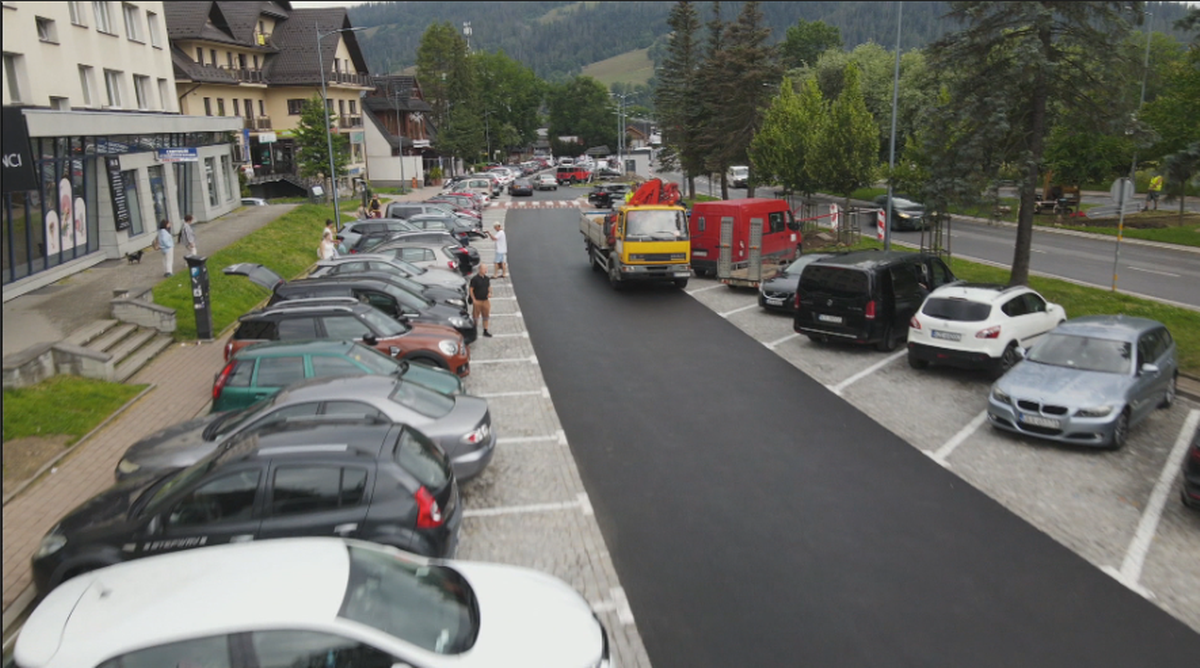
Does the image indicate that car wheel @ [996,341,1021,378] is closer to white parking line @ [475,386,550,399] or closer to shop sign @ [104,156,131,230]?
white parking line @ [475,386,550,399]

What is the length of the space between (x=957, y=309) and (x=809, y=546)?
7.52 meters

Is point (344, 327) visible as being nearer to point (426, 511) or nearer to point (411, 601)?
point (426, 511)

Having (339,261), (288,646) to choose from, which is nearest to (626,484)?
(288,646)

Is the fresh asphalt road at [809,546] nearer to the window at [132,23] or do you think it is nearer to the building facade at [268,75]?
the window at [132,23]

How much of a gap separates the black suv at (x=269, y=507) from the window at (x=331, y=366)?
315 cm

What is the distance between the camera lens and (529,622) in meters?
5.45

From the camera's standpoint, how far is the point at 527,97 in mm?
133125

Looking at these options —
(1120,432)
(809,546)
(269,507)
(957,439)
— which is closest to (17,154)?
(269,507)

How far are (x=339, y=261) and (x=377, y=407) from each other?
10.4m

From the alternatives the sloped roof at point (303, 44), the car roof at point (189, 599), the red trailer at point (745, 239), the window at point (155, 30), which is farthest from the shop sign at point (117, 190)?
the sloped roof at point (303, 44)

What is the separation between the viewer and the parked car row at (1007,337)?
11086mm

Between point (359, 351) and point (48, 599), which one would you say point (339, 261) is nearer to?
point (359, 351)

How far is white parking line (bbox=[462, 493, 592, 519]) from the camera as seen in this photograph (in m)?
Answer: 9.38

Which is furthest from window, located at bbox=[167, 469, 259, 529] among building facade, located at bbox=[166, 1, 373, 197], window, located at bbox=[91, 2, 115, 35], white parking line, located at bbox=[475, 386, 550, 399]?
building facade, located at bbox=[166, 1, 373, 197]
